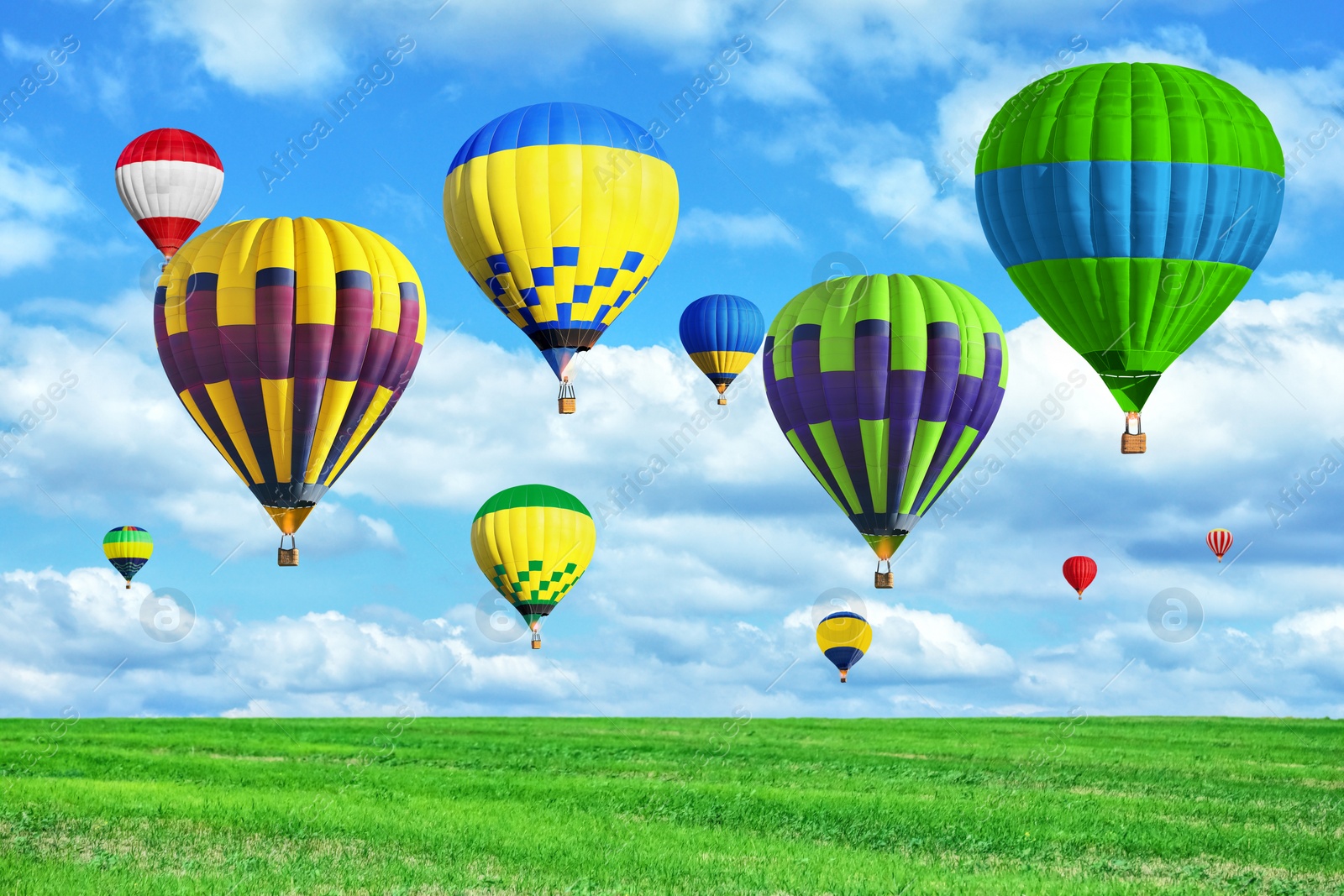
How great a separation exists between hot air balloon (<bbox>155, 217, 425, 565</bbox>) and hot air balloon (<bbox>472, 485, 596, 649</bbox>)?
1729 cm

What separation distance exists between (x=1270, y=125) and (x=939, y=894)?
22.9m

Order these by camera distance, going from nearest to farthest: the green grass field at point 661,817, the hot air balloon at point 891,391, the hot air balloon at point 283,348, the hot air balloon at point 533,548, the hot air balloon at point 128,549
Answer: the green grass field at point 661,817 < the hot air balloon at point 283,348 < the hot air balloon at point 891,391 < the hot air balloon at point 533,548 < the hot air balloon at point 128,549

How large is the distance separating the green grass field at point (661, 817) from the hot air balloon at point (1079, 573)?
19.2 meters

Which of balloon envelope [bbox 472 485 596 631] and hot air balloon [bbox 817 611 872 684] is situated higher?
balloon envelope [bbox 472 485 596 631]

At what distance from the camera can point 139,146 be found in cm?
5344

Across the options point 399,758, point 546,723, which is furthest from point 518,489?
point 399,758

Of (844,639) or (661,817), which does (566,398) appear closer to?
(661,817)

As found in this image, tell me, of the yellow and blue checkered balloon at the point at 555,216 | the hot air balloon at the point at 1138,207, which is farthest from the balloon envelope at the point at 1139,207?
the yellow and blue checkered balloon at the point at 555,216

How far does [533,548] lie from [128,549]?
91.5ft

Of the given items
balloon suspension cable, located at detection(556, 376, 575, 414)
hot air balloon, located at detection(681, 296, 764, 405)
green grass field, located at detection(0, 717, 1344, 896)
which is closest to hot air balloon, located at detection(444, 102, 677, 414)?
balloon suspension cable, located at detection(556, 376, 575, 414)

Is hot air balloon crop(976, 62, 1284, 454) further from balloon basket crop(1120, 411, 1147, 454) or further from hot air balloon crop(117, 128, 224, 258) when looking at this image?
hot air balloon crop(117, 128, 224, 258)

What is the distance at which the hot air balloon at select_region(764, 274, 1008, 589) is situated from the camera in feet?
131

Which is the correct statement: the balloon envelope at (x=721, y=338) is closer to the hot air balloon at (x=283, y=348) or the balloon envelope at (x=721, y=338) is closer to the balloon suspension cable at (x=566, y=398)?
the balloon suspension cable at (x=566, y=398)

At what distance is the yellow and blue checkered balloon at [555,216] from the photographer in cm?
3903
